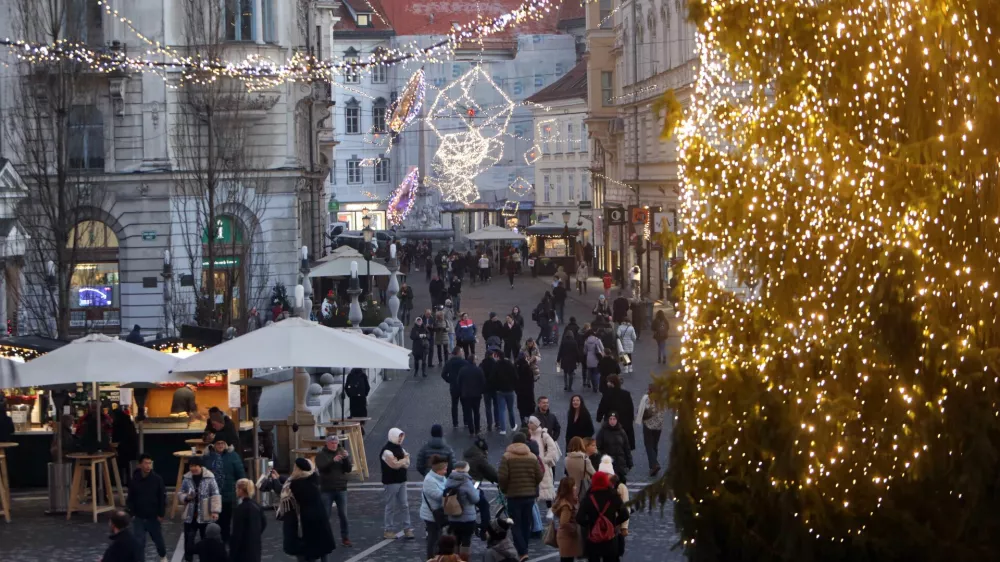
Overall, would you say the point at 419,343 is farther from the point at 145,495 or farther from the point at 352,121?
the point at 352,121

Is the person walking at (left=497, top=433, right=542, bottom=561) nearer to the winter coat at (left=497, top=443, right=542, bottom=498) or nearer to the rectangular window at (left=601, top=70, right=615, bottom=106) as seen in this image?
the winter coat at (left=497, top=443, right=542, bottom=498)

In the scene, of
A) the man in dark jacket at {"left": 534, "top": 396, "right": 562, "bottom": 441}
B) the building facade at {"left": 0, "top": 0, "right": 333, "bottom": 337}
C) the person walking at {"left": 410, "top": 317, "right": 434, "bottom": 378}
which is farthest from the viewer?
the building facade at {"left": 0, "top": 0, "right": 333, "bottom": 337}

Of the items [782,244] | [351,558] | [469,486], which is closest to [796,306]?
[782,244]

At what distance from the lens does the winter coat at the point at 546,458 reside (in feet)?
57.1

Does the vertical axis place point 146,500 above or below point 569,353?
below

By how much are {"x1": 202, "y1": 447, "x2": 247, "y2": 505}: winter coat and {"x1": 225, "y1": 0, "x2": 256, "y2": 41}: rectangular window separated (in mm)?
28974

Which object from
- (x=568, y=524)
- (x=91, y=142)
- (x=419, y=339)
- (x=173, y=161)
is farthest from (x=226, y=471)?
(x=91, y=142)

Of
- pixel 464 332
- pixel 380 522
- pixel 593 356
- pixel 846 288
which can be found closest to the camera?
pixel 846 288

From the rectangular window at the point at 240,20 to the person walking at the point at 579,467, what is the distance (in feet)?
100

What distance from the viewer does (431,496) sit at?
51.5 feet

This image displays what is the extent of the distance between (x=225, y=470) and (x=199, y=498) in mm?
1174

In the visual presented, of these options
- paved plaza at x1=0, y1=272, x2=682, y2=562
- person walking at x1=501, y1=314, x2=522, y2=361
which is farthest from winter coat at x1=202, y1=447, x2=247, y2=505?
person walking at x1=501, y1=314, x2=522, y2=361

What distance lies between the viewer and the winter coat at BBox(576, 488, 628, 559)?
47.0 feet

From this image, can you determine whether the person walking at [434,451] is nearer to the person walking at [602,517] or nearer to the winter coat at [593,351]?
the person walking at [602,517]
